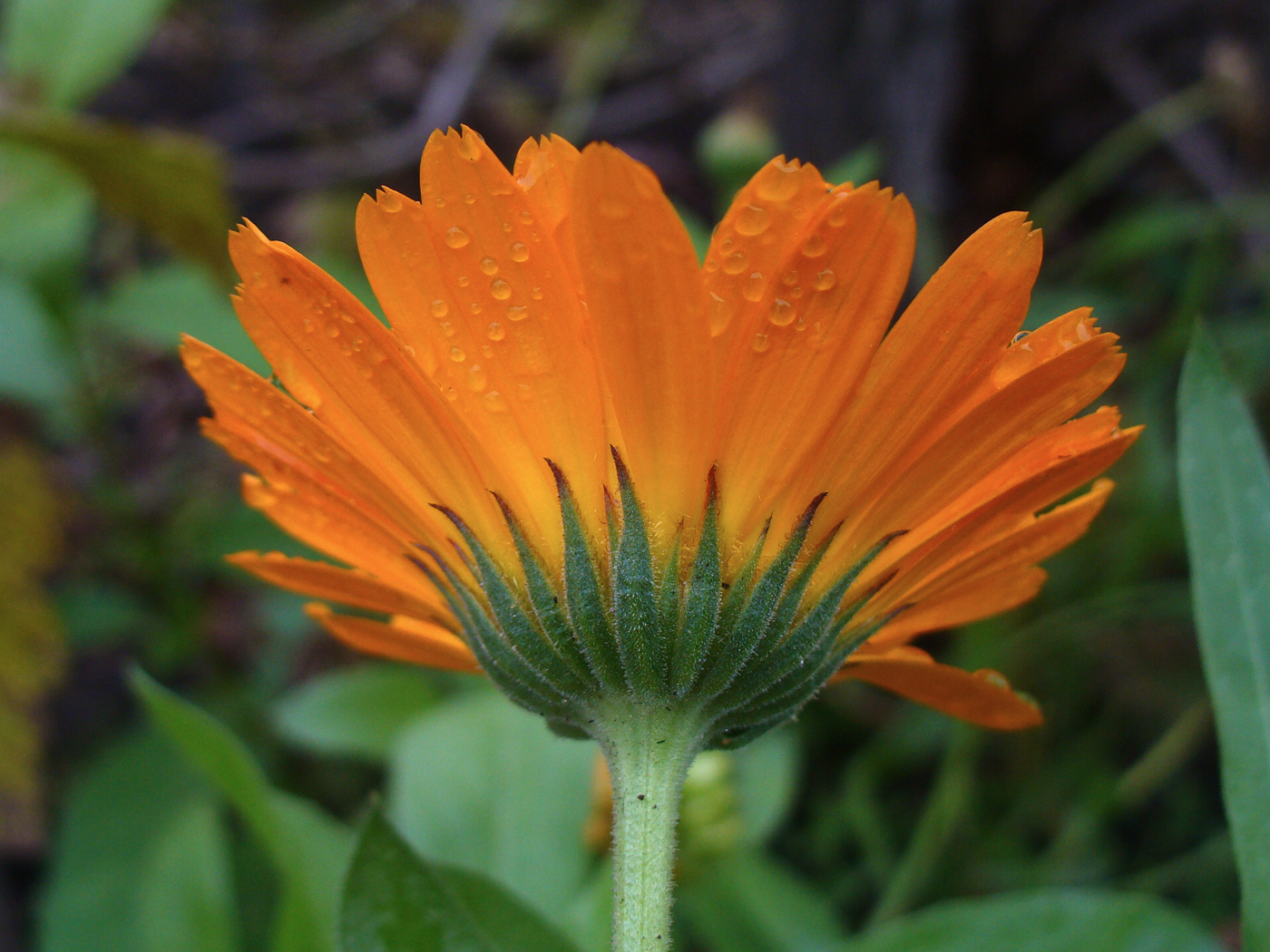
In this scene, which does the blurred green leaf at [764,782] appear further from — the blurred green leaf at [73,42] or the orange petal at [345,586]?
the blurred green leaf at [73,42]

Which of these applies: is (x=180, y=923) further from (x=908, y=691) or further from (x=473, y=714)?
(x=908, y=691)

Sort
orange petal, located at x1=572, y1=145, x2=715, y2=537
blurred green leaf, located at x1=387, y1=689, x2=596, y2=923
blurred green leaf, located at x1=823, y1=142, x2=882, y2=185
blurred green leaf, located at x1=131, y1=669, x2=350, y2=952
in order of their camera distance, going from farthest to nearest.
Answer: blurred green leaf, located at x1=823, y1=142, x2=882, y2=185 < blurred green leaf, located at x1=387, y1=689, x2=596, y2=923 < blurred green leaf, located at x1=131, y1=669, x2=350, y2=952 < orange petal, located at x1=572, y1=145, x2=715, y2=537

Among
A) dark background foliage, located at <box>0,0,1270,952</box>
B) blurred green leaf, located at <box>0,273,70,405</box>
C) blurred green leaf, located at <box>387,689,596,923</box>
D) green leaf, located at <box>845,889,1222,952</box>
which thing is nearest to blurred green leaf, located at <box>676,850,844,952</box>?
dark background foliage, located at <box>0,0,1270,952</box>

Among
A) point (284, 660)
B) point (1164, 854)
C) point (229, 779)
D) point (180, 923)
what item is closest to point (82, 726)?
point (284, 660)

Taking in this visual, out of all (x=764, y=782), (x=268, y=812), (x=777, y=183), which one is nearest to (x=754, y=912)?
(x=764, y=782)

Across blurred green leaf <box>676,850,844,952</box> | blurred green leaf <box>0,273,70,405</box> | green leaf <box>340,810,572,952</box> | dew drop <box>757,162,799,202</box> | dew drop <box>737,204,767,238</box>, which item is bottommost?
blurred green leaf <box>676,850,844,952</box>

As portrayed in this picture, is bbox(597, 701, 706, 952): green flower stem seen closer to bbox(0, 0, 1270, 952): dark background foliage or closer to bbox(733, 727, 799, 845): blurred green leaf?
bbox(0, 0, 1270, 952): dark background foliage
